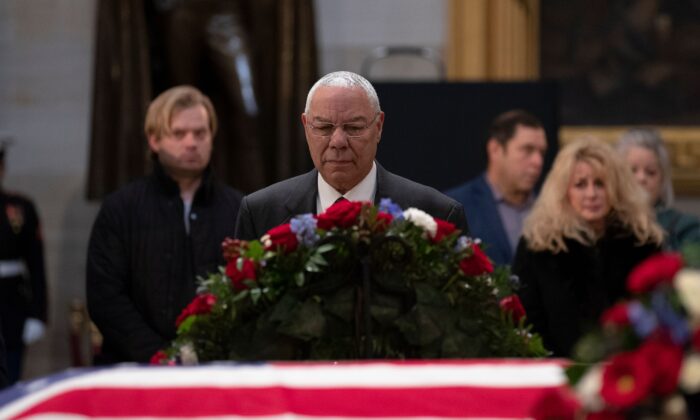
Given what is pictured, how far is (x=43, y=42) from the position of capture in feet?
33.3

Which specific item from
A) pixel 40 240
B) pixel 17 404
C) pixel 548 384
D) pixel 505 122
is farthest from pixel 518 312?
pixel 40 240

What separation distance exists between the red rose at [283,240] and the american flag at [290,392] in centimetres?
62

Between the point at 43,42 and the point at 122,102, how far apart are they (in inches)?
60.0

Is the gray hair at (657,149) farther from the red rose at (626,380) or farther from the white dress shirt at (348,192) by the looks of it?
the red rose at (626,380)

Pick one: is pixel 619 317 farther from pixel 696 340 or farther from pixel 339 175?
pixel 339 175

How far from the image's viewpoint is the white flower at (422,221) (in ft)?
11.0

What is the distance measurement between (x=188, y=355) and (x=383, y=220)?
516 millimetres

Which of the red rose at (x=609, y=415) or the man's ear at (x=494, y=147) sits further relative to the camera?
the man's ear at (x=494, y=147)

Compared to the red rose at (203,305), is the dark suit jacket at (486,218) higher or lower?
lower

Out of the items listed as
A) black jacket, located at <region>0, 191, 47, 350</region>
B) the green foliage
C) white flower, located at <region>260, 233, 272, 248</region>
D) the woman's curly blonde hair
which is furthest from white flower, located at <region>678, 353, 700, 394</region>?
black jacket, located at <region>0, 191, 47, 350</region>

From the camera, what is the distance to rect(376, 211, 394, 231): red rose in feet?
10.8

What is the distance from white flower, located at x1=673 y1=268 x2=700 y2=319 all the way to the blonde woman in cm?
344

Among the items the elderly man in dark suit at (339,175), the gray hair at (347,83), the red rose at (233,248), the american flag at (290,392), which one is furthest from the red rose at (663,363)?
the gray hair at (347,83)

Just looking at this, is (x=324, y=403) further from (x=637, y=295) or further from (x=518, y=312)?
(x=518, y=312)
